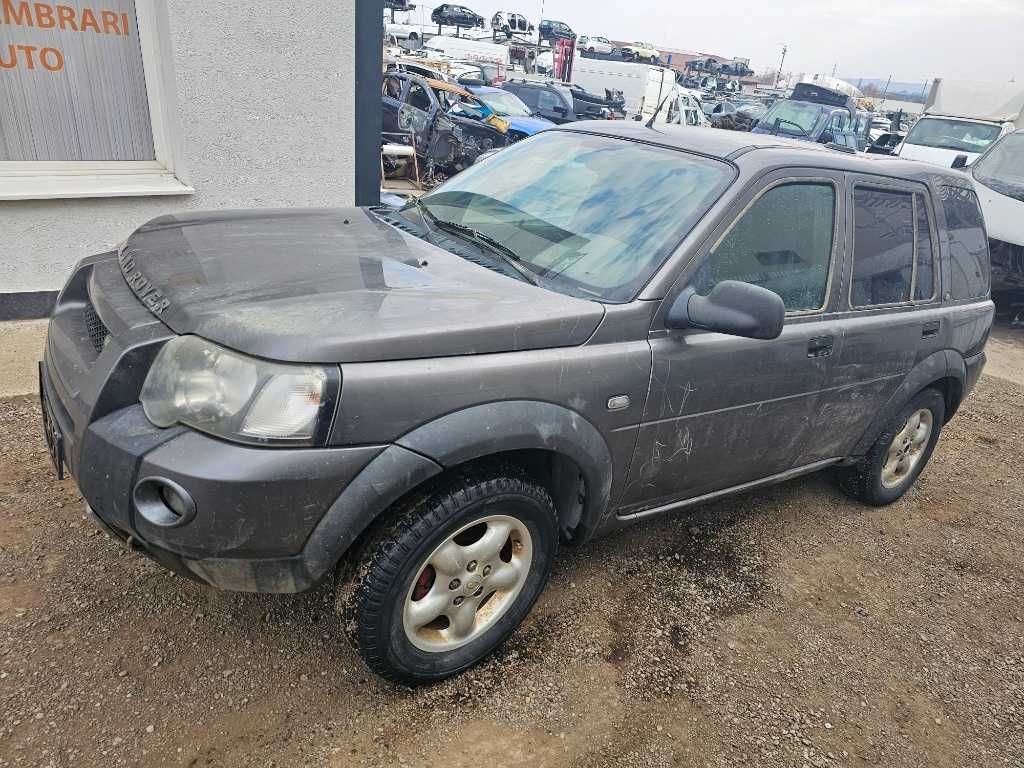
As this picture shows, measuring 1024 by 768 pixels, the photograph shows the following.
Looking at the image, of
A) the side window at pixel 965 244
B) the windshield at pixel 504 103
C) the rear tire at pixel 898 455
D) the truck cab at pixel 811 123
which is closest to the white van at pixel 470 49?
the windshield at pixel 504 103

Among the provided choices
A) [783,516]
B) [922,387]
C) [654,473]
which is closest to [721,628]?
[654,473]

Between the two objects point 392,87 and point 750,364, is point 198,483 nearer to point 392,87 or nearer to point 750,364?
point 750,364

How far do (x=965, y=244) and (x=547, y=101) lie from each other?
16.6m

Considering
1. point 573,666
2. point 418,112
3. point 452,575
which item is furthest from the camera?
point 418,112

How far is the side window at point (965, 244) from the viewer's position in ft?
11.8

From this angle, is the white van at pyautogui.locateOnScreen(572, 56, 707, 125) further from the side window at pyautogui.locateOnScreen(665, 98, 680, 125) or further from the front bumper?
the front bumper

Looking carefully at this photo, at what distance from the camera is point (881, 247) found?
323 cm

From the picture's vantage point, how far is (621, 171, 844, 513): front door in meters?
2.57

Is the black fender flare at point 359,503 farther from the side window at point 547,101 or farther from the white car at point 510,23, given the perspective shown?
the white car at point 510,23

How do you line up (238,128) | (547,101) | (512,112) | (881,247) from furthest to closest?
(547,101)
(512,112)
(238,128)
(881,247)

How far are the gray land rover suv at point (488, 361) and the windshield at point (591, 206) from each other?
0.04 feet

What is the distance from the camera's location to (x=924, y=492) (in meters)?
4.36

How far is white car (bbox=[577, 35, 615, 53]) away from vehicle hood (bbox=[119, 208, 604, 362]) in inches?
1572

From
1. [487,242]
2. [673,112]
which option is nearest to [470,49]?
[673,112]
